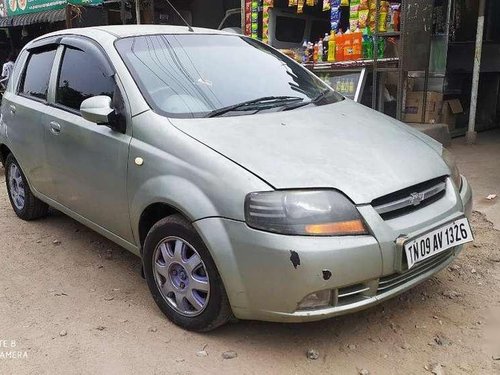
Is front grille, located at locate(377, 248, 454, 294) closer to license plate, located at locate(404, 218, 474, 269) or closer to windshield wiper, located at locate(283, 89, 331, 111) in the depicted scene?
license plate, located at locate(404, 218, 474, 269)

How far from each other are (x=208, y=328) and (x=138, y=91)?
142cm

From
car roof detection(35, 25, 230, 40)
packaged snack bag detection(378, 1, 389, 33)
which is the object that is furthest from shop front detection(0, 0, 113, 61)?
car roof detection(35, 25, 230, 40)

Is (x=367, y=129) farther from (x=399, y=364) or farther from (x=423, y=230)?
(x=399, y=364)

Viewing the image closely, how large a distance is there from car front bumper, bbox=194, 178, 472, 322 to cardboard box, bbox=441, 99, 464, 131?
523 centimetres

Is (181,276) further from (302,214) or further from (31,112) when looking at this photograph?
(31,112)

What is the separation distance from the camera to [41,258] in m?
3.93

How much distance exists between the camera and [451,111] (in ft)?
24.3

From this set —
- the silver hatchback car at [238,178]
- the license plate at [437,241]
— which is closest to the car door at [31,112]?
the silver hatchback car at [238,178]

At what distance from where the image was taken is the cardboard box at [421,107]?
695cm

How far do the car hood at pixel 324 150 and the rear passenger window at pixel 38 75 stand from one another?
1751mm

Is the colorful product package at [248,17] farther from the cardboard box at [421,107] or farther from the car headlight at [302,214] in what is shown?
the car headlight at [302,214]

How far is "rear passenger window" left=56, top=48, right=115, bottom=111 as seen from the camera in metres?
3.29

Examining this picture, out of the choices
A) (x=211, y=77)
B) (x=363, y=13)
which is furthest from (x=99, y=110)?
(x=363, y=13)

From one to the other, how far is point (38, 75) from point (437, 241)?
3380mm
